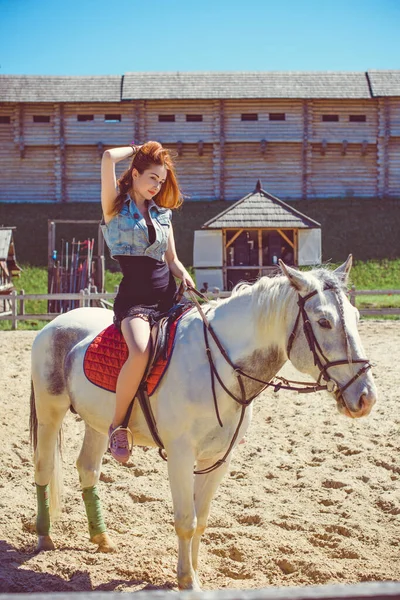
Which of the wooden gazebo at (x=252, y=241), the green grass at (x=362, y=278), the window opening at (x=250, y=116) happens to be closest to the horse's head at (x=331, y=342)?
the green grass at (x=362, y=278)

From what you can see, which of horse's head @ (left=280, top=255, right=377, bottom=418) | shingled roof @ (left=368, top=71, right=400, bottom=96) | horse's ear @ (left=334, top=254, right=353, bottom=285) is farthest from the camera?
shingled roof @ (left=368, top=71, right=400, bottom=96)

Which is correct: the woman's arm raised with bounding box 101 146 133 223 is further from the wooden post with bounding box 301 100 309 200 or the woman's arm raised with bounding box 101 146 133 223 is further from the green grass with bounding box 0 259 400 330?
the wooden post with bounding box 301 100 309 200

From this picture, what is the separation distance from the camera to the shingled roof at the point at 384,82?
122ft

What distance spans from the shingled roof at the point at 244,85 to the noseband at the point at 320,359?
112 ft

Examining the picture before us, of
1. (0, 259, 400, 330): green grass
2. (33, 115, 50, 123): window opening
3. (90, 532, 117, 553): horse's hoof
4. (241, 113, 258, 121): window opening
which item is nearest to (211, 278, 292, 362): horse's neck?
(90, 532, 117, 553): horse's hoof

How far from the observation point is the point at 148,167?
4.31m

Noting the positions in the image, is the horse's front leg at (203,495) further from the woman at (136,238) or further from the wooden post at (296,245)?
the wooden post at (296,245)

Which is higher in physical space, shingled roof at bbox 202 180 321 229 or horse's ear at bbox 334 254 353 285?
shingled roof at bbox 202 180 321 229

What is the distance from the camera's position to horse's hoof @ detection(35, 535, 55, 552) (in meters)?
4.96

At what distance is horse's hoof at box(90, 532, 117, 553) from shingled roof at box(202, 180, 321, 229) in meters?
21.0

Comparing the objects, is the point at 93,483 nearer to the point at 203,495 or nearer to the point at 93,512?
the point at 93,512

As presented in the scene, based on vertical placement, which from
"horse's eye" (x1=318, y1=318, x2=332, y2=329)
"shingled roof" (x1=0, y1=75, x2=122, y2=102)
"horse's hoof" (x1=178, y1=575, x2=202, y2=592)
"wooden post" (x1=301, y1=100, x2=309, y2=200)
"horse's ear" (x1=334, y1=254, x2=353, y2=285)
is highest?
"shingled roof" (x1=0, y1=75, x2=122, y2=102)

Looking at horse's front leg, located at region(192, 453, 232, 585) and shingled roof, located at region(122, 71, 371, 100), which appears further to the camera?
shingled roof, located at region(122, 71, 371, 100)

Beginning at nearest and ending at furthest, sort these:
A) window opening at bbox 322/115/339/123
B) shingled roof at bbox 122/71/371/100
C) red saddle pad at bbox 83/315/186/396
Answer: red saddle pad at bbox 83/315/186/396 < shingled roof at bbox 122/71/371/100 < window opening at bbox 322/115/339/123
